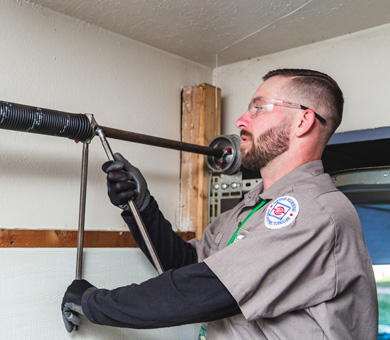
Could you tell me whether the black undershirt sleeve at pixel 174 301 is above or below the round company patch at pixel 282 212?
below

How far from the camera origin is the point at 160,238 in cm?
144

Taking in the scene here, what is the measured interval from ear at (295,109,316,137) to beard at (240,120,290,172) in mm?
30

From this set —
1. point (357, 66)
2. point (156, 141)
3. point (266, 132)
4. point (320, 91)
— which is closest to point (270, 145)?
point (266, 132)

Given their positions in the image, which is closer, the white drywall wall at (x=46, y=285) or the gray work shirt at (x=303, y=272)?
the gray work shirt at (x=303, y=272)

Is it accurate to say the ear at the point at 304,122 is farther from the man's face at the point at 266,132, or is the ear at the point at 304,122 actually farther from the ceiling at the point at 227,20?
the ceiling at the point at 227,20

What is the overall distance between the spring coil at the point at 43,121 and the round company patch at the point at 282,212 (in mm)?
540

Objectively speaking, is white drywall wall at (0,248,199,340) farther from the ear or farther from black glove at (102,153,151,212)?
the ear

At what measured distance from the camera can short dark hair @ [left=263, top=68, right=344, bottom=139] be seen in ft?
4.36

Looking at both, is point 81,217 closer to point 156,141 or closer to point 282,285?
point 156,141

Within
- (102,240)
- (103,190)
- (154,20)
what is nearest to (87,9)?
(154,20)

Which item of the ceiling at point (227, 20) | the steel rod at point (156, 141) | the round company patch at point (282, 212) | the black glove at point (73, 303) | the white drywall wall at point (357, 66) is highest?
the ceiling at point (227, 20)

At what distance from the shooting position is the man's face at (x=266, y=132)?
4.30 ft

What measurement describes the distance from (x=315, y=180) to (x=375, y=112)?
626mm

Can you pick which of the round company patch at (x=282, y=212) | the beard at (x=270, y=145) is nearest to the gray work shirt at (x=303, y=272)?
the round company patch at (x=282, y=212)
